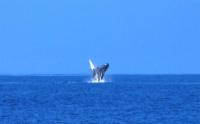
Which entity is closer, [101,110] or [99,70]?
[101,110]

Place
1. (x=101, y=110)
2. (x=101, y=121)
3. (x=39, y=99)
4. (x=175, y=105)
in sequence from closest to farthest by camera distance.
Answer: (x=101, y=121)
(x=101, y=110)
(x=175, y=105)
(x=39, y=99)

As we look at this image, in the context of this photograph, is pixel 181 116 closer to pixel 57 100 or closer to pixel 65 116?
pixel 65 116

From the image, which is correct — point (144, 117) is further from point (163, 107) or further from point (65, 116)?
point (163, 107)

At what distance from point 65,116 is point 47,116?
1.53 m

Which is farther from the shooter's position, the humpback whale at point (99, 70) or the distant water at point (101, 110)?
the humpback whale at point (99, 70)

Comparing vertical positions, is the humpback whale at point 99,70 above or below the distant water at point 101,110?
above

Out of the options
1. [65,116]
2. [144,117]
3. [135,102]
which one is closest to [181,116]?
[144,117]

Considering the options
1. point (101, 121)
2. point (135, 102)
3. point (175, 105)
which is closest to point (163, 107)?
point (175, 105)

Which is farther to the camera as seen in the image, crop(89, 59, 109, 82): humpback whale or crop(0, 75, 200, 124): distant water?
crop(89, 59, 109, 82): humpback whale

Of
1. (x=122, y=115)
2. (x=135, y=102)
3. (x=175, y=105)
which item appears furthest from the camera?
(x=135, y=102)

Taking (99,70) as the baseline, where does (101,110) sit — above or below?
below

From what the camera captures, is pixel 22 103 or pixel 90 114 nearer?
pixel 90 114

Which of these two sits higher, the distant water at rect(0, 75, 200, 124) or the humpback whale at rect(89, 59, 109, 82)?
the humpback whale at rect(89, 59, 109, 82)

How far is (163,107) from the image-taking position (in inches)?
4134
